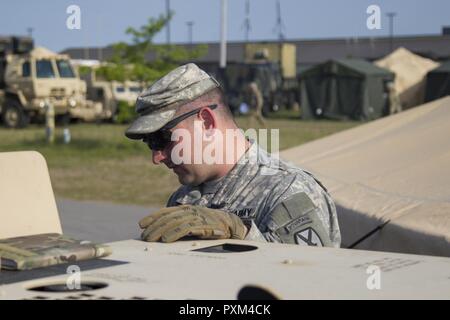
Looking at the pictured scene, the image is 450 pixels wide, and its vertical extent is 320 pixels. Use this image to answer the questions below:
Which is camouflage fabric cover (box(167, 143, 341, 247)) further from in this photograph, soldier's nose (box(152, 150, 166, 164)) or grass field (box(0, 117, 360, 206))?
grass field (box(0, 117, 360, 206))

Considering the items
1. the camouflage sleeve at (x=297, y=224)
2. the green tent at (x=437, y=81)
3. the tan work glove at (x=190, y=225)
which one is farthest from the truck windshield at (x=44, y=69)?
the tan work glove at (x=190, y=225)

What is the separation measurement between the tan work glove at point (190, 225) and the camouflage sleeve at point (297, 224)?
162 millimetres

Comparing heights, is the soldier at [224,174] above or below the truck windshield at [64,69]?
above

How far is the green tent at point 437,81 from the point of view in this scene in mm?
30734

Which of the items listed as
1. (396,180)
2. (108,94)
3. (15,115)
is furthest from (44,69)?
(396,180)

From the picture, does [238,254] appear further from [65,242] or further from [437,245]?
[437,245]

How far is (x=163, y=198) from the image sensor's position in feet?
42.2

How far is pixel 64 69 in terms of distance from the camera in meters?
28.5

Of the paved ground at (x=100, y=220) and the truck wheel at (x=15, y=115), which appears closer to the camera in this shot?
the paved ground at (x=100, y=220)

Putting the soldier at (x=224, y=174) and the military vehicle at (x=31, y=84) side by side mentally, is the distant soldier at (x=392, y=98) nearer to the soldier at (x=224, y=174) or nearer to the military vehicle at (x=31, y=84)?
the military vehicle at (x=31, y=84)

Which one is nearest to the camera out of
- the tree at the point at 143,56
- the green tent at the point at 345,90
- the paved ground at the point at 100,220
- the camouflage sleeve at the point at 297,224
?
the camouflage sleeve at the point at 297,224

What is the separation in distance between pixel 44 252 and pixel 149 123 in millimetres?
754

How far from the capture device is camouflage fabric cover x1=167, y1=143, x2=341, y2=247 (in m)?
2.91

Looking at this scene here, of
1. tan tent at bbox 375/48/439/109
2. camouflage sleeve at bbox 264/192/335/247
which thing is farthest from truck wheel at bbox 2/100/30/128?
camouflage sleeve at bbox 264/192/335/247
